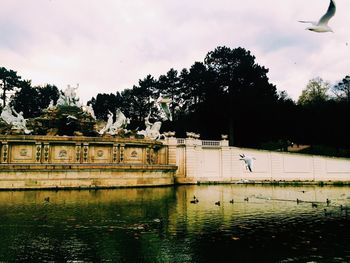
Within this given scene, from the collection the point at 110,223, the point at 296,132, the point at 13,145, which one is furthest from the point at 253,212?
the point at 296,132

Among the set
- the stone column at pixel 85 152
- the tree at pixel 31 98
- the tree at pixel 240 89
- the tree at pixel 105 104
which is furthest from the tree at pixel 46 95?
the stone column at pixel 85 152

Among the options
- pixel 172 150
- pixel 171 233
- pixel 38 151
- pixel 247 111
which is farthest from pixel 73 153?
pixel 247 111

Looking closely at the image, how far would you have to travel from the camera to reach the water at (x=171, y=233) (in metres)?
9.50

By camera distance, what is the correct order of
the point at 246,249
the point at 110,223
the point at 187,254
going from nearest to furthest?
the point at 187,254 → the point at 246,249 → the point at 110,223

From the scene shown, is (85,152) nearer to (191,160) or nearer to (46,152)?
(46,152)

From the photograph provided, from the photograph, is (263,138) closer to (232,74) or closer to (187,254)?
(232,74)

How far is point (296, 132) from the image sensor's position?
5578 cm

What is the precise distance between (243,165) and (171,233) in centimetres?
3196

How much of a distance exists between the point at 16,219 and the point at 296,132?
47552 millimetres

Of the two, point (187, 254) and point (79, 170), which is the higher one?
point (79, 170)

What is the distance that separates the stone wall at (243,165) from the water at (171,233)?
21121 mm

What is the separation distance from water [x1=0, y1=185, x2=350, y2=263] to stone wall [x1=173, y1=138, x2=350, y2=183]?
69.3 feet

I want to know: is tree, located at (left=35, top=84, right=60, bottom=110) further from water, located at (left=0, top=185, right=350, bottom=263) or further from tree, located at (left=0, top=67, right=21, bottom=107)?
water, located at (left=0, top=185, right=350, bottom=263)

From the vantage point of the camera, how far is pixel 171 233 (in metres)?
12.2
